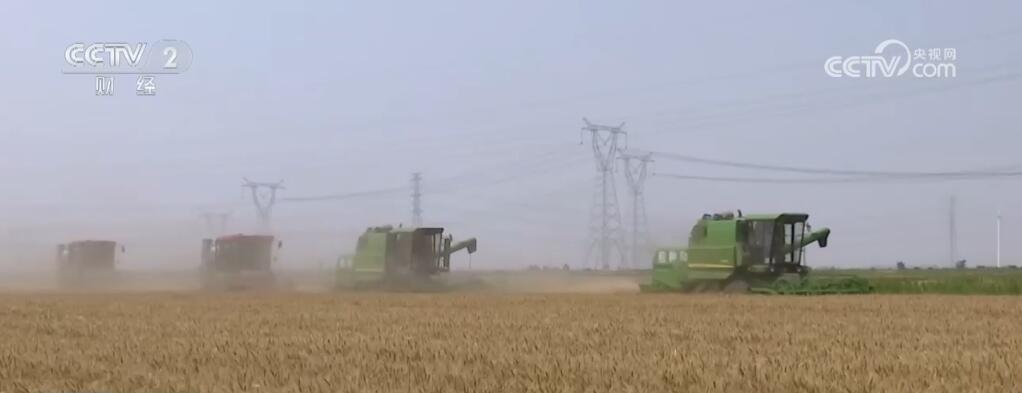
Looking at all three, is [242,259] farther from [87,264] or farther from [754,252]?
[754,252]

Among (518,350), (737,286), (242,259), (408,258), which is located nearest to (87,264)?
(242,259)

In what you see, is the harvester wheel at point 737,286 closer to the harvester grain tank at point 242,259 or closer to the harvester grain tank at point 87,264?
the harvester grain tank at point 242,259

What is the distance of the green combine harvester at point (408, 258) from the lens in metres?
39.0

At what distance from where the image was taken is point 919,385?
352 inches

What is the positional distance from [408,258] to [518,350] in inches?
1072

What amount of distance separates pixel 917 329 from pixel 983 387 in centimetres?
735

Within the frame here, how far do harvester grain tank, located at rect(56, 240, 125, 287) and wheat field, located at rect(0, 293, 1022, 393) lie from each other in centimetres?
2820

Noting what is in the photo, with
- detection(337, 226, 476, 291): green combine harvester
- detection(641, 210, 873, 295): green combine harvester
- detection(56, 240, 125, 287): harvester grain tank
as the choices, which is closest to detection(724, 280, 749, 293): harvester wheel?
detection(641, 210, 873, 295): green combine harvester

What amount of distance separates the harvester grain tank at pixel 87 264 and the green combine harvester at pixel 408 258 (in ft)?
47.5

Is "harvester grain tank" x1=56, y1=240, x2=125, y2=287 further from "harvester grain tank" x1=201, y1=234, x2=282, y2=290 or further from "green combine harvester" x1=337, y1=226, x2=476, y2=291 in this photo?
"green combine harvester" x1=337, y1=226, x2=476, y2=291

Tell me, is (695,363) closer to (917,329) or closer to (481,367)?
(481,367)

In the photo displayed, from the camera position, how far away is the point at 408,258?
39.1m

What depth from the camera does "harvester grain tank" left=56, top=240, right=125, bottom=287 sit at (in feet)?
160

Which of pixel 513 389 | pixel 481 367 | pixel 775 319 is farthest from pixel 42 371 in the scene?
pixel 775 319
